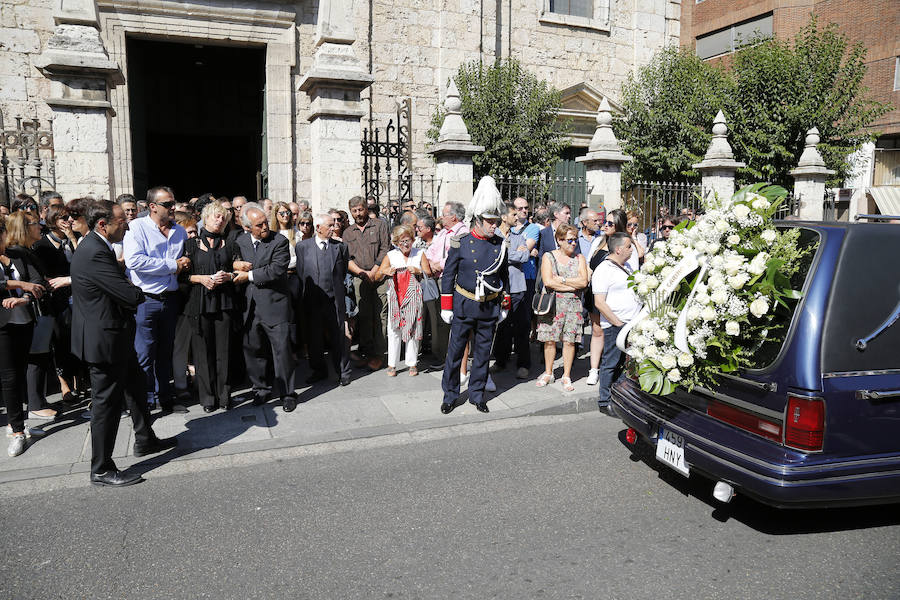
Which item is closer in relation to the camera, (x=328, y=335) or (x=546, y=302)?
(x=546, y=302)

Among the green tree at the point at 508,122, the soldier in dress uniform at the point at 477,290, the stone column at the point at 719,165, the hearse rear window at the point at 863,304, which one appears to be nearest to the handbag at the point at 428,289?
the soldier in dress uniform at the point at 477,290

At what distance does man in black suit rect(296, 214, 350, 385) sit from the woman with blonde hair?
560 millimetres

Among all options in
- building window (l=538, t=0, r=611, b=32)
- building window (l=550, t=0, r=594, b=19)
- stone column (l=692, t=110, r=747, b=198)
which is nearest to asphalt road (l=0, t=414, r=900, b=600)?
stone column (l=692, t=110, r=747, b=198)

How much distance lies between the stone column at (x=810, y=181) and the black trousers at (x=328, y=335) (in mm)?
12944

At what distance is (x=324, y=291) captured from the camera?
749 centimetres

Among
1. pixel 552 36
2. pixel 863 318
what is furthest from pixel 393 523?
pixel 552 36

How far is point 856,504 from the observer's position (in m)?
3.84

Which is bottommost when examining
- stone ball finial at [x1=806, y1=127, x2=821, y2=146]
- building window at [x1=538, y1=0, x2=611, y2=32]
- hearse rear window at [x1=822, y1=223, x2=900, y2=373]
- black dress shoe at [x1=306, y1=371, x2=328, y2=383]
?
black dress shoe at [x1=306, y1=371, x2=328, y2=383]

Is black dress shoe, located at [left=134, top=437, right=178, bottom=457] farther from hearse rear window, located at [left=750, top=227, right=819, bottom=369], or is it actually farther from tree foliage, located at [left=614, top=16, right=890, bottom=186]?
tree foliage, located at [left=614, top=16, right=890, bottom=186]

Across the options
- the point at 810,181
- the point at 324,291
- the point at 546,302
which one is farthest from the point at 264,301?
the point at 810,181

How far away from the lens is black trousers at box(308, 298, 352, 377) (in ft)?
24.7

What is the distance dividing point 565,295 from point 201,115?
1656 centimetres

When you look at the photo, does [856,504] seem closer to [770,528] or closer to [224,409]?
[770,528]

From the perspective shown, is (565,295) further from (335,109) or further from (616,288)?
(335,109)
